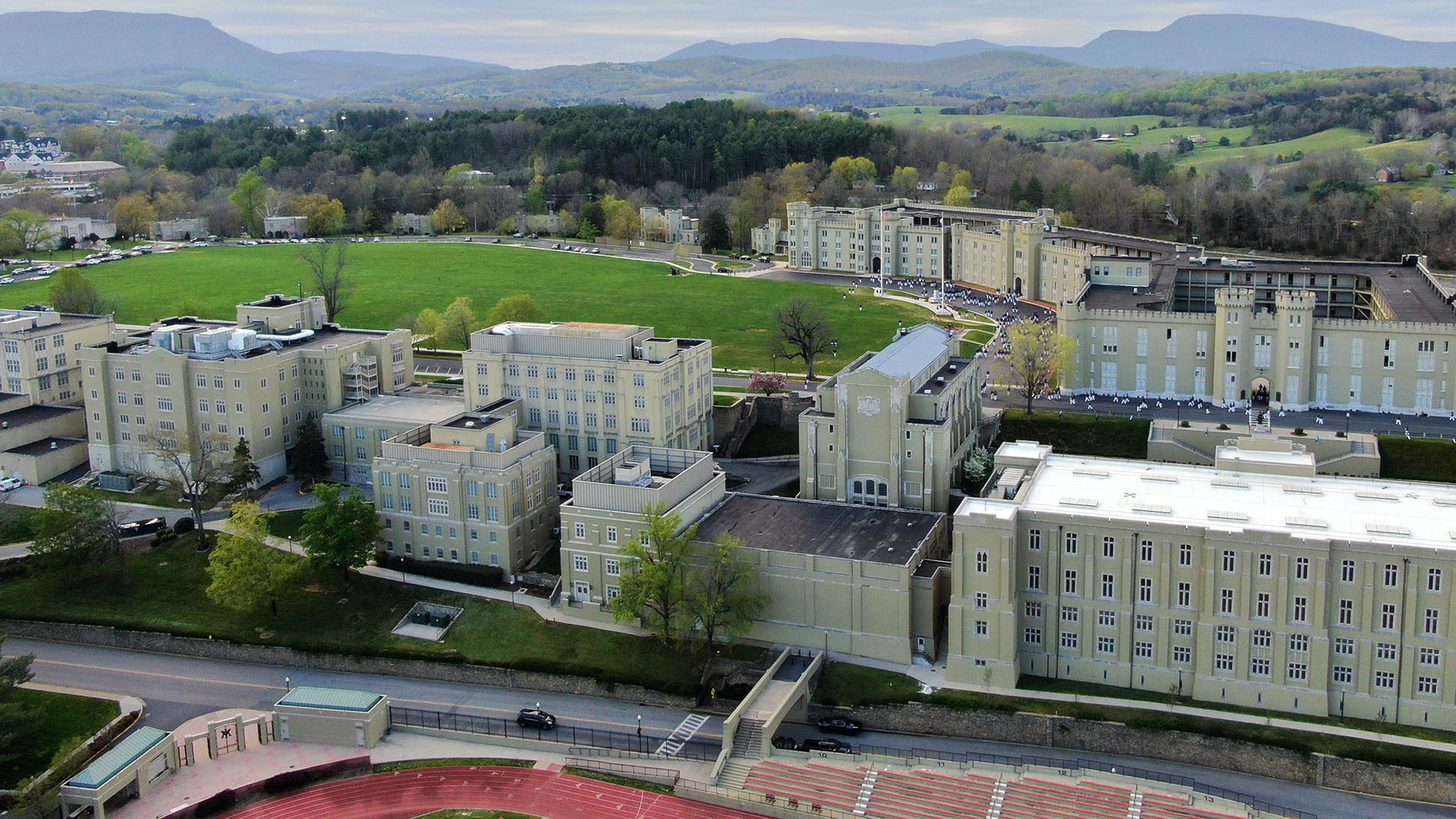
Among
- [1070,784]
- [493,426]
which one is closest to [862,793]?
[1070,784]

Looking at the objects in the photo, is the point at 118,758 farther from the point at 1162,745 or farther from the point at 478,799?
the point at 1162,745

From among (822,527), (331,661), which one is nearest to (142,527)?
(331,661)

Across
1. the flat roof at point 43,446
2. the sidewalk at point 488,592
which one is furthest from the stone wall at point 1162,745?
the flat roof at point 43,446

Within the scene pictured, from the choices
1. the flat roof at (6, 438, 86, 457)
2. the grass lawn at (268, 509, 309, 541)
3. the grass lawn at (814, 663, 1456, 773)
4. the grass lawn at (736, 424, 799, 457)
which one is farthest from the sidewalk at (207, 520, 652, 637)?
the grass lawn at (736, 424, 799, 457)

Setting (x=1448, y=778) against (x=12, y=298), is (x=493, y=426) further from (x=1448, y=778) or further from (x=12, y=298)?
(x=12, y=298)

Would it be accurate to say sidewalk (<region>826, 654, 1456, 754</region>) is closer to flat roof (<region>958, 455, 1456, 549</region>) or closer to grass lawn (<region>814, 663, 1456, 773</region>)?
grass lawn (<region>814, 663, 1456, 773</region>)

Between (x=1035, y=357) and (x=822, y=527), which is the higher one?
(x=1035, y=357)
